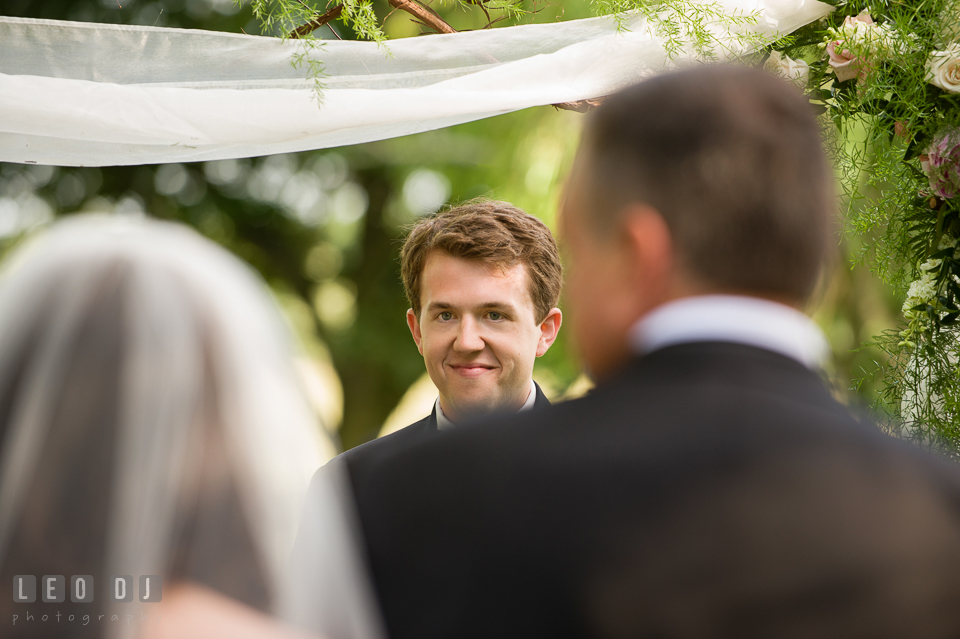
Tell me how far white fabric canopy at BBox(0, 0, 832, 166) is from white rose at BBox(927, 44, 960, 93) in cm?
42

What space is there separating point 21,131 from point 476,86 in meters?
1.33

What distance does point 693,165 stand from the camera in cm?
91

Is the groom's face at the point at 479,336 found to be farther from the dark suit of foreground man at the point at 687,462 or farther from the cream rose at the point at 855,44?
the dark suit of foreground man at the point at 687,462

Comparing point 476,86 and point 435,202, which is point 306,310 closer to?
point 435,202

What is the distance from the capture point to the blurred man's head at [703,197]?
0.91 metres

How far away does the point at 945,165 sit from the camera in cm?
224

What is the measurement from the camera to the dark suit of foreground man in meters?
0.83

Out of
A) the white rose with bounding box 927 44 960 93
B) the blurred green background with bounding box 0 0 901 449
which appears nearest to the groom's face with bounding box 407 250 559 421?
the white rose with bounding box 927 44 960 93

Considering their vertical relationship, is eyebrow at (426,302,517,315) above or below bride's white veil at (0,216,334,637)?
above

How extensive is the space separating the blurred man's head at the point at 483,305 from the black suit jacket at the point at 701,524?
1643mm

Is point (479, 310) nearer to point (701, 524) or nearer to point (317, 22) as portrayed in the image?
point (317, 22)

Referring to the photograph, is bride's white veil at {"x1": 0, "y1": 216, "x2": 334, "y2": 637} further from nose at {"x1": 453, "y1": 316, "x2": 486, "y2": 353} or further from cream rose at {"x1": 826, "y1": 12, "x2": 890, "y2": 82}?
cream rose at {"x1": 826, "y1": 12, "x2": 890, "y2": 82}

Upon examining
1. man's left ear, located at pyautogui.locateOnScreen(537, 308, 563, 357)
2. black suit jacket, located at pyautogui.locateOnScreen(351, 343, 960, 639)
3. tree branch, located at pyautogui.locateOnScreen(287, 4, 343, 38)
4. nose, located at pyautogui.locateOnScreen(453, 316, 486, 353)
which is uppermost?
tree branch, located at pyautogui.locateOnScreen(287, 4, 343, 38)
